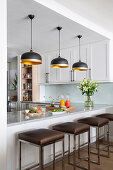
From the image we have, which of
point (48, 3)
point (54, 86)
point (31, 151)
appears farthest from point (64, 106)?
point (54, 86)

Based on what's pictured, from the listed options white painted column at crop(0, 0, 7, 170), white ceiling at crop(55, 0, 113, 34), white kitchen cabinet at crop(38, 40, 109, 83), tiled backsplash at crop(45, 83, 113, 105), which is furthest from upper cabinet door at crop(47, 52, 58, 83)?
white painted column at crop(0, 0, 7, 170)

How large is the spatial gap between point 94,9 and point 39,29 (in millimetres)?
1151

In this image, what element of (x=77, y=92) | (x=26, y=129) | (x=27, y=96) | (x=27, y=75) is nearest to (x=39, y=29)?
(x=26, y=129)

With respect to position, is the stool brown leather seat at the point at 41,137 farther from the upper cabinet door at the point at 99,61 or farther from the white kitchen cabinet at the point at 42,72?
the white kitchen cabinet at the point at 42,72

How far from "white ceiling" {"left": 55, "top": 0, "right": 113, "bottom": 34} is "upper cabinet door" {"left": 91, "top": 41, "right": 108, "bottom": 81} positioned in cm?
68

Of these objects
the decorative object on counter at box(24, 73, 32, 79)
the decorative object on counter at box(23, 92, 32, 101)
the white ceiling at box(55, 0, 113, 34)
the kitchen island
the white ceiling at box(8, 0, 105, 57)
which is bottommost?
the kitchen island

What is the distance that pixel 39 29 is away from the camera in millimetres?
3629

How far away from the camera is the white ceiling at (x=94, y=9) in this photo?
9.34 feet

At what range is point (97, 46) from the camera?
4.36 metres

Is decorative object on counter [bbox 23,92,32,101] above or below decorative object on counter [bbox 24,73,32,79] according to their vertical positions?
below

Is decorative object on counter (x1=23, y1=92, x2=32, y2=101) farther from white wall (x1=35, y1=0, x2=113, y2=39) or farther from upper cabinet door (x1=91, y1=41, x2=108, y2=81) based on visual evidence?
white wall (x1=35, y1=0, x2=113, y2=39)

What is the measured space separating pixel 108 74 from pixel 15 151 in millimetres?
2728

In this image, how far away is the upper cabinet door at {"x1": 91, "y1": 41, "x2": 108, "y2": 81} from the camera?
419cm

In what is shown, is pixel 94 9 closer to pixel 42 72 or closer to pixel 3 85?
pixel 3 85
